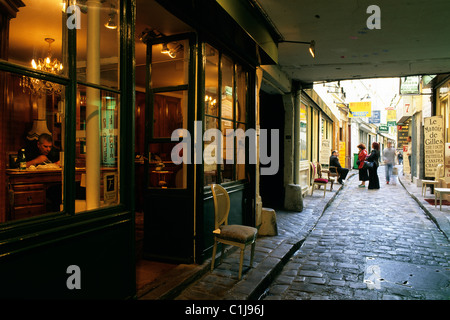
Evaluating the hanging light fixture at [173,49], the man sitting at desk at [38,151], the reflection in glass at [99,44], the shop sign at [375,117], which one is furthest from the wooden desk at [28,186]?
the shop sign at [375,117]

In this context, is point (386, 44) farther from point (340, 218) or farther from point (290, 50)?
point (340, 218)

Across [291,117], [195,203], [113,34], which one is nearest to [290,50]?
[291,117]

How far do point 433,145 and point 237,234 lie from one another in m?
9.33

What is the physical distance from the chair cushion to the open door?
0.47m

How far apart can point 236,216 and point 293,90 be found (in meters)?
5.70

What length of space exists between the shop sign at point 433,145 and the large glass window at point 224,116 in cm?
766

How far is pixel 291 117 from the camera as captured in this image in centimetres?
957

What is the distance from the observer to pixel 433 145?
10.4 metres

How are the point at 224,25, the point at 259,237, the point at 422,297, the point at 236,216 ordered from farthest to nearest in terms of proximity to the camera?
the point at 259,237 < the point at 236,216 < the point at 224,25 < the point at 422,297

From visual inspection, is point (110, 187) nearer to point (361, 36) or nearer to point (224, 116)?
point (224, 116)

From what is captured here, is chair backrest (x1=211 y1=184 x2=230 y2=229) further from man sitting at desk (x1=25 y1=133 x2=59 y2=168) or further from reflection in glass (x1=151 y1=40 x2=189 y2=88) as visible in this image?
man sitting at desk (x1=25 y1=133 x2=59 y2=168)

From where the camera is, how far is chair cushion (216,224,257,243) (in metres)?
4.03

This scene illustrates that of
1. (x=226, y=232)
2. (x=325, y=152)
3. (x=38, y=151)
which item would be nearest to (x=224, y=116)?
(x=226, y=232)
